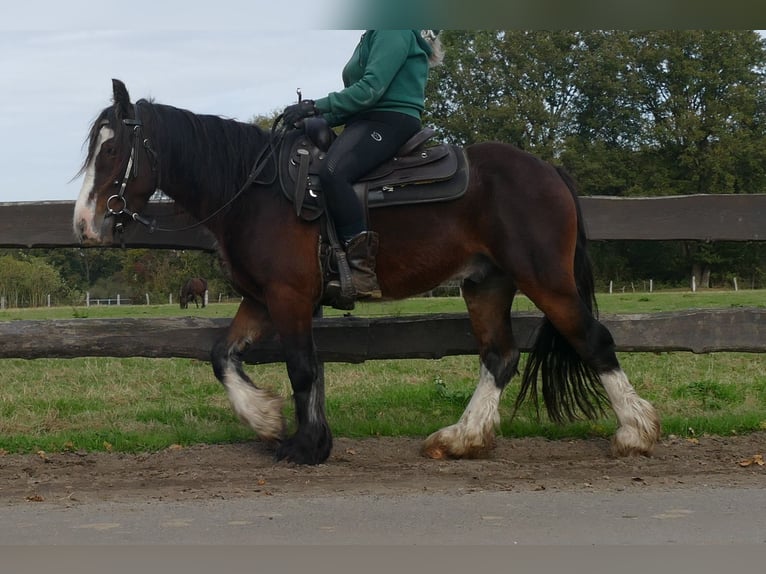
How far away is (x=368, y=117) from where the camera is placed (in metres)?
5.69

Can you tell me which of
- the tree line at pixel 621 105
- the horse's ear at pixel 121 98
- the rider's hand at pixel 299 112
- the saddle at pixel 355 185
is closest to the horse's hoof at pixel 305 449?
the saddle at pixel 355 185

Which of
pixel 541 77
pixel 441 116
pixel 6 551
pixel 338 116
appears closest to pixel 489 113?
pixel 441 116

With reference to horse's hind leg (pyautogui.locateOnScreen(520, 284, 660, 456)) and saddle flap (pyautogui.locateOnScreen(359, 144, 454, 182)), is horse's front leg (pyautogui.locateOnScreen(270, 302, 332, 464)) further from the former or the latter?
horse's hind leg (pyautogui.locateOnScreen(520, 284, 660, 456))

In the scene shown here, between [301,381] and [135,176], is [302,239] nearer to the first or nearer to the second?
[301,381]

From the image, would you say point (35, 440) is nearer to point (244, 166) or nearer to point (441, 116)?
point (244, 166)

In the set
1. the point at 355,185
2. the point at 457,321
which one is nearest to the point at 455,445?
the point at 457,321

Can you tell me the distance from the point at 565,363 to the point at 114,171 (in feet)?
10.7

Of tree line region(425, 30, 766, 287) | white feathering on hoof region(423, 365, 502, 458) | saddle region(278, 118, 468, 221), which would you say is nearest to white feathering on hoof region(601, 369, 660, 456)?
white feathering on hoof region(423, 365, 502, 458)

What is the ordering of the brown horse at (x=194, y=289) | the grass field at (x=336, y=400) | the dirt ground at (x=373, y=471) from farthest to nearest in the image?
the brown horse at (x=194, y=289) → the grass field at (x=336, y=400) → the dirt ground at (x=373, y=471)

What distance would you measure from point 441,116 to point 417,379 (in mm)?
34418

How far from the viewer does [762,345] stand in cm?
663

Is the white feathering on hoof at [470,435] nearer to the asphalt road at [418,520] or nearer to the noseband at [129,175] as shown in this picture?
the asphalt road at [418,520]

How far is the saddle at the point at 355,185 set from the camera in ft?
18.3

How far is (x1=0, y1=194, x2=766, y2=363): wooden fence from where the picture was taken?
646 cm
